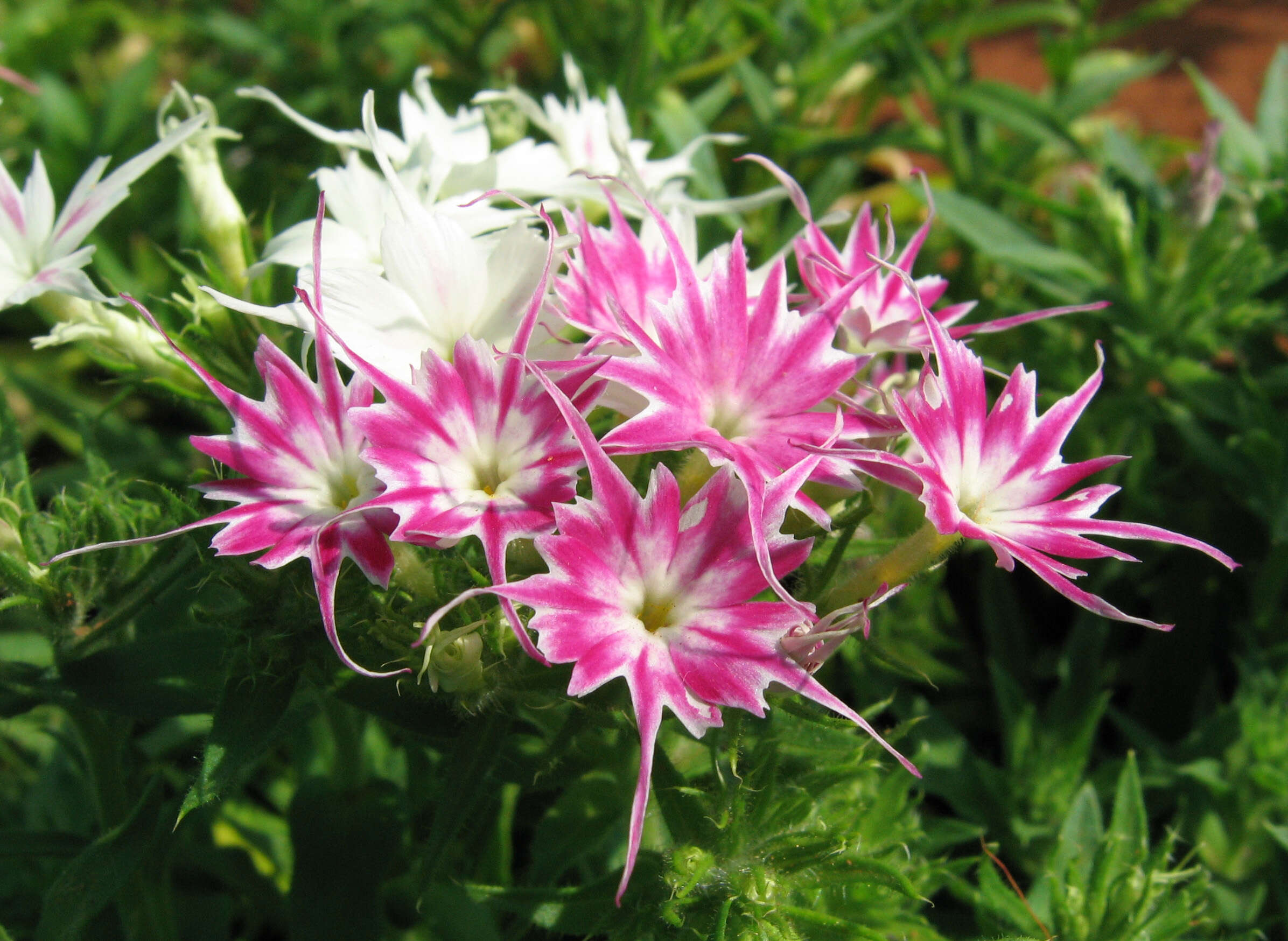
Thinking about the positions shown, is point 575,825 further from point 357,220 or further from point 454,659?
point 357,220

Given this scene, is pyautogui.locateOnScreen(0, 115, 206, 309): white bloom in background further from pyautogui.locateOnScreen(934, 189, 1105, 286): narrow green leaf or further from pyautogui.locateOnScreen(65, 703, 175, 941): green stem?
pyautogui.locateOnScreen(934, 189, 1105, 286): narrow green leaf

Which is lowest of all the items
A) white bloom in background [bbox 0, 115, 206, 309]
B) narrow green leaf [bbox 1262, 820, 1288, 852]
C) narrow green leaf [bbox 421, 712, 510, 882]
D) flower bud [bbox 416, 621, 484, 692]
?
narrow green leaf [bbox 1262, 820, 1288, 852]

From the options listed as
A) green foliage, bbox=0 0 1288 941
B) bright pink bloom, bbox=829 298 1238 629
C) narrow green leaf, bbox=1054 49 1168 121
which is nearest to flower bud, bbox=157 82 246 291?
green foliage, bbox=0 0 1288 941

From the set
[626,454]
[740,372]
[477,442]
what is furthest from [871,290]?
[477,442]

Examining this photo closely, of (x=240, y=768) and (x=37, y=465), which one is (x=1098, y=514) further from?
(x=37, y=465)

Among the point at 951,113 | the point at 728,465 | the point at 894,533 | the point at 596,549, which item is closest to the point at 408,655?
the point at 596,549

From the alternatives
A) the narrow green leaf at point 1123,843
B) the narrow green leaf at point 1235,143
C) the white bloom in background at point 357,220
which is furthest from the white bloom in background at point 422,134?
the narrow green leaf at point 1235,143
